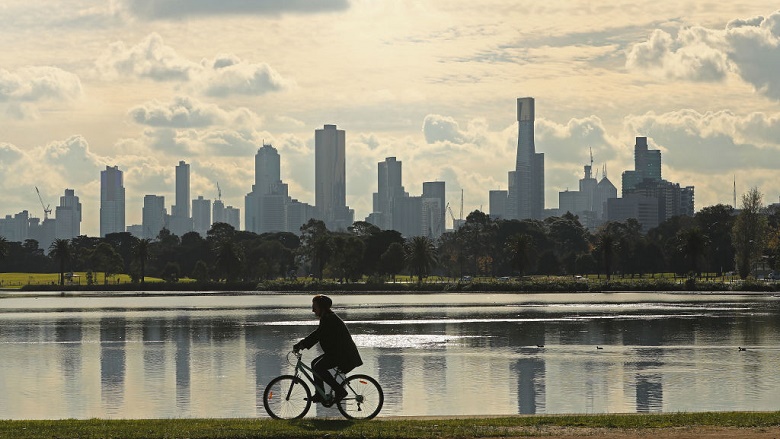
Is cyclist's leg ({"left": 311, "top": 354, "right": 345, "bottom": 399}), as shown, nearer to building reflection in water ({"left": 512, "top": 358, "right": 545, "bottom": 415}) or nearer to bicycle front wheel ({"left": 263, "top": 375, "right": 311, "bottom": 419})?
bicycle front wheel ({"left": 263, "top": 375, "right": 311, "bottom": 419})

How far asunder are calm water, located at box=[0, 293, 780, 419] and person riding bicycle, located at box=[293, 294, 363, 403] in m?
4.84

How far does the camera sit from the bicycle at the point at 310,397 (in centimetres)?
2383

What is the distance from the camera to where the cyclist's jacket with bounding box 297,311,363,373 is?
23328 millimetres

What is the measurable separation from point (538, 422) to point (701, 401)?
961cm

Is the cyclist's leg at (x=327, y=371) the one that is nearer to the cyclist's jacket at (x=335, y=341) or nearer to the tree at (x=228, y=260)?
the cyclist's jacket at (x=335, y=341)

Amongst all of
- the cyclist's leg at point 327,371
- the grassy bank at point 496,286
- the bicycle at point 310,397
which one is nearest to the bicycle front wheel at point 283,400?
the bicycle at point 310,397

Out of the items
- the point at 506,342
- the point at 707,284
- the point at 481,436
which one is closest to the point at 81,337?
the point at 506,342

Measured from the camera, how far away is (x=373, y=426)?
22531 mm

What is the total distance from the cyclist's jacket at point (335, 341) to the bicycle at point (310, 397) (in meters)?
0.39

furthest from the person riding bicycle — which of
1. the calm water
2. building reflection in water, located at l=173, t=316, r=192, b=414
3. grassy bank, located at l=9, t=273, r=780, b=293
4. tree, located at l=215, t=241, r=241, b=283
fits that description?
tree, located at l=215, t=241, r=241, b=283

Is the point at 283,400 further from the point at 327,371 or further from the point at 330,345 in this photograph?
the point at 330,345

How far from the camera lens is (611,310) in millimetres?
90812

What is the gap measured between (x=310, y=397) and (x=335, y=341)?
156 centimetres

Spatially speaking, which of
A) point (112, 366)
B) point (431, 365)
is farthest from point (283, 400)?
point (112, 366)
